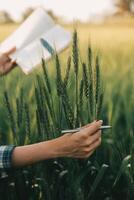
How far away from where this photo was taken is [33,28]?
1603 mm

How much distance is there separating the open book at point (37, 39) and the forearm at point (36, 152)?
32 centimetres

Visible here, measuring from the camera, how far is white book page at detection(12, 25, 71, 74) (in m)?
1.55

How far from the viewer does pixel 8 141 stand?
1766 mm

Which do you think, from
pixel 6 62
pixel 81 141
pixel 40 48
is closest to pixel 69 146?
pixel 81 141

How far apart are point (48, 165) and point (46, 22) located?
15.5 inches

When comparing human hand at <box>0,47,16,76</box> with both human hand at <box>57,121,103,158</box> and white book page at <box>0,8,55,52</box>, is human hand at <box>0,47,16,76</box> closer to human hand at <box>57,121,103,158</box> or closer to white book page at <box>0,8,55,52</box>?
white book page at <box>0,8,55,52</box>

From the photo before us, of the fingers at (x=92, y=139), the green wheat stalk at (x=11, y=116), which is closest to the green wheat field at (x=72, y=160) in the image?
the green wheat stalk at (x=11, y=116)

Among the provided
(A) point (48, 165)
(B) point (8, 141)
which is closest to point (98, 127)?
(A) point (48, 165)

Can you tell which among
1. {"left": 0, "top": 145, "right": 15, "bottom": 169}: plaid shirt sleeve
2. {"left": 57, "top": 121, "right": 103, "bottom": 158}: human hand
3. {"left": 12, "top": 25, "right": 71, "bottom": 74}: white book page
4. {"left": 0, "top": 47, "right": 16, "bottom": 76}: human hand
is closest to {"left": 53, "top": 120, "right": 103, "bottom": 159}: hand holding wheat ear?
{"left": 57, "top": 121, "right": 103, "bottom": 158}: human hand

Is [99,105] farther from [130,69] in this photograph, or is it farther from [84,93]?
[130,69]

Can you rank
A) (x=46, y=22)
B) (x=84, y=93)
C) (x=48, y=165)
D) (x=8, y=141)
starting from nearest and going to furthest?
(x=84, y=93), (x=48, y=165), (x=46, y=22), (x=8, y=141)

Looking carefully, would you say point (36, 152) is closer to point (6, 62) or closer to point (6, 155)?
point (6, 155)

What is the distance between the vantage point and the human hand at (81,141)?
1146mm

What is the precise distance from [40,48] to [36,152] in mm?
389
